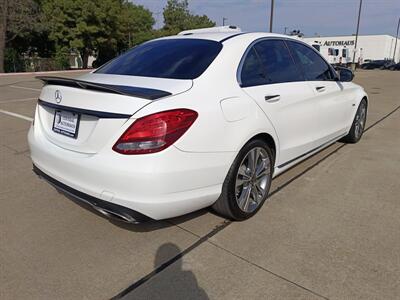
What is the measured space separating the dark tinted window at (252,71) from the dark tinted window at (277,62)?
0.25 ft

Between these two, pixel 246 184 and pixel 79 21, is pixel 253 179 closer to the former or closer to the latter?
pixel 246 184

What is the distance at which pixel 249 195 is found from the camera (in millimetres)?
3143

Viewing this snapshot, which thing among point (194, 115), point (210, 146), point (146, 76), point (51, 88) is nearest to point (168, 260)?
point (210, 146)

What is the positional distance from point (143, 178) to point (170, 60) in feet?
4.02

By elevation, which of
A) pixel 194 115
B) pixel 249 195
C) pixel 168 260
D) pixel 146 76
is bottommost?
pixel 168 260

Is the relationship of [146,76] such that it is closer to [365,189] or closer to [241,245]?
[241,245]

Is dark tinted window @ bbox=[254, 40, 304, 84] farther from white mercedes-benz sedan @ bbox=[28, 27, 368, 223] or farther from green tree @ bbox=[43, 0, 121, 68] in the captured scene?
green tree @ bbox=[43, 0, 121, 68]

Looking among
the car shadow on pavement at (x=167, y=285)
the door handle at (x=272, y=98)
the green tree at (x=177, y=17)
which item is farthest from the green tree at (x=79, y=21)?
the car shadow on pavement at (x=167, y=285)

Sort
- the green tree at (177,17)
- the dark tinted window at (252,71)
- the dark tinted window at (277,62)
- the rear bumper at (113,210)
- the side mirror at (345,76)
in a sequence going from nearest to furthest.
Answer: the rear bumper at (113,210) < the dark tinted window at (252,71) < the dark tinted window at (277,62) < the side mirror at (345,76) < the green tree at (177,17)

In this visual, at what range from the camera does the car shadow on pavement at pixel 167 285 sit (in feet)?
7.25

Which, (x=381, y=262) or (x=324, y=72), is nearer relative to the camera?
(x=381, y=262)

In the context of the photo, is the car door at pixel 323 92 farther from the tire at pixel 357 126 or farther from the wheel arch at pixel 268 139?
the wheel arch at pixel 268 139

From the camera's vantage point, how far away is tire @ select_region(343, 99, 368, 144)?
552 centimetres

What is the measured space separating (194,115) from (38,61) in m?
32.0
